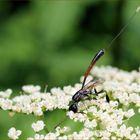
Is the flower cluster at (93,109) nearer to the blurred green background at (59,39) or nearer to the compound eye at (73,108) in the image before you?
the compound eye at (73,108)

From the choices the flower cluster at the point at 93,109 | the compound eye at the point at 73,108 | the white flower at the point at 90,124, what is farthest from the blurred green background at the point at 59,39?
the white flower at the point at 90,124

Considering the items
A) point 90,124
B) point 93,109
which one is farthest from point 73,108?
point 90,124

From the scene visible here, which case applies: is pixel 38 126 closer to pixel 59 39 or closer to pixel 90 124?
pixel 90 124

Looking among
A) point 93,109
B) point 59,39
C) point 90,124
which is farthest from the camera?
point 59,39

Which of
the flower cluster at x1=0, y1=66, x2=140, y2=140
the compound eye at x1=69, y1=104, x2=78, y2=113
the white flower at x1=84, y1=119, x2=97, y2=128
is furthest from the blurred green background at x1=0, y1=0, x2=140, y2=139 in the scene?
the white flower at x1=84, y1=119, x2=97, y2=128

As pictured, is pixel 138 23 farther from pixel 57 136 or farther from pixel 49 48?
pixel 57 136

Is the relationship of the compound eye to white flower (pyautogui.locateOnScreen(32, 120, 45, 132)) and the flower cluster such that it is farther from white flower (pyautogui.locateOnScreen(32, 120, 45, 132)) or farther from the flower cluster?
white flower (pyautogui.locateOnScreen(32, 120, 45, 132))

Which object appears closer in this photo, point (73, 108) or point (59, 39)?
point (73, 108)
